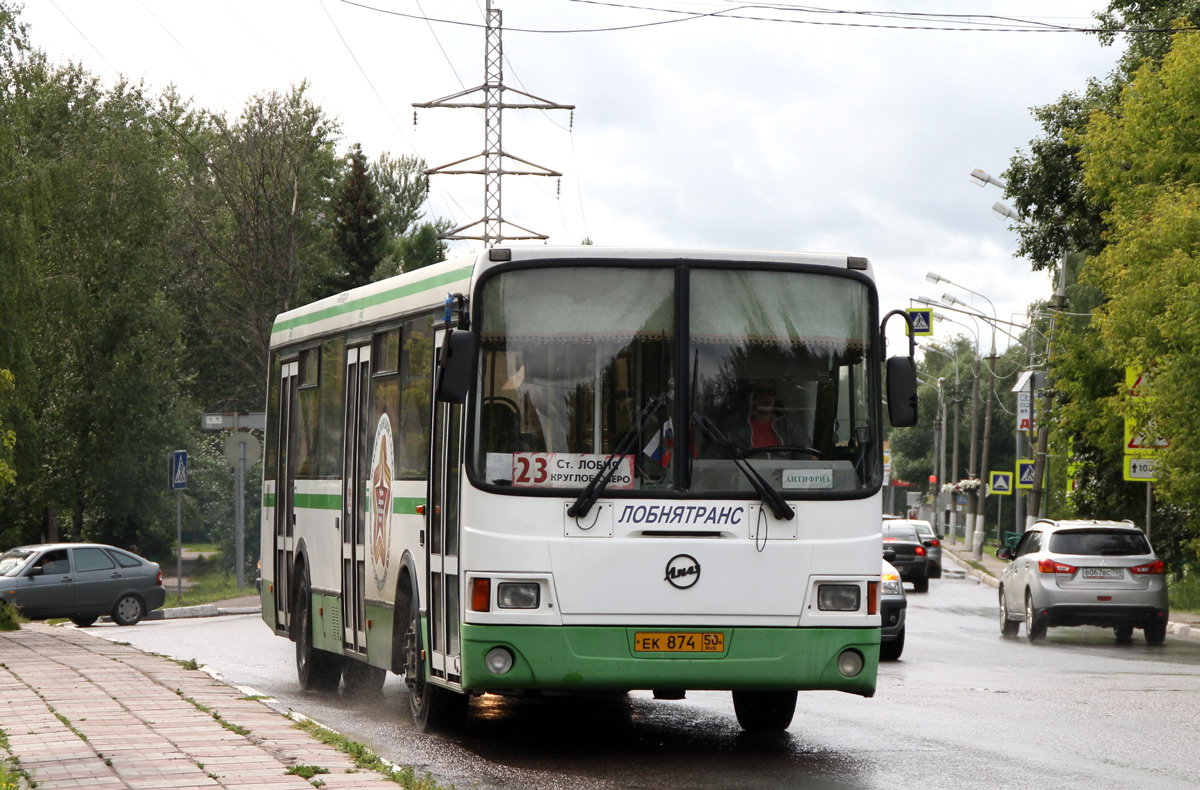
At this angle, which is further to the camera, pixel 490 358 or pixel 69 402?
pixel 69 402

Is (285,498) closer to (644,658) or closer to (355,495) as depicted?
(355,495)

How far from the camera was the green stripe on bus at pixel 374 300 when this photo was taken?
10.8 metres

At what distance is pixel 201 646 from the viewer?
2102cm

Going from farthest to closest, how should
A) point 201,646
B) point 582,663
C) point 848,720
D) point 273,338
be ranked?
point 201,646, point 273,338, point 848,720, point 582,663

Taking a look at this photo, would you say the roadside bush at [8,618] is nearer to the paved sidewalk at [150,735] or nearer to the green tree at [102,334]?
the paved sidewalk at [150,735]

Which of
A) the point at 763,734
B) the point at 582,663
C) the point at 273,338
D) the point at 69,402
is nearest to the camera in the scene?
the point at 582,663

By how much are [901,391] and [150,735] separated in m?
4.84

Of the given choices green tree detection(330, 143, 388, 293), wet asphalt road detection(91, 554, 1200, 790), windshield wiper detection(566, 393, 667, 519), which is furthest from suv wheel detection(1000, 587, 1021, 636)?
green tree detection(330, 143, 388, 293)

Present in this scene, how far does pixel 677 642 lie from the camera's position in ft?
32.2

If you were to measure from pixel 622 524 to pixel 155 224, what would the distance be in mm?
41138

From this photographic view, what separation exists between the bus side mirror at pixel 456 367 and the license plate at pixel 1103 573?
15868 millimetres

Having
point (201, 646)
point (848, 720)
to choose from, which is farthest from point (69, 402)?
point (848, 720)

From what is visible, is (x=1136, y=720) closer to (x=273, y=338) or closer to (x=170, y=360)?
(x=273, y=338)

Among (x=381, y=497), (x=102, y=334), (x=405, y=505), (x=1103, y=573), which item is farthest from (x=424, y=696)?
(x=102, y=334)
